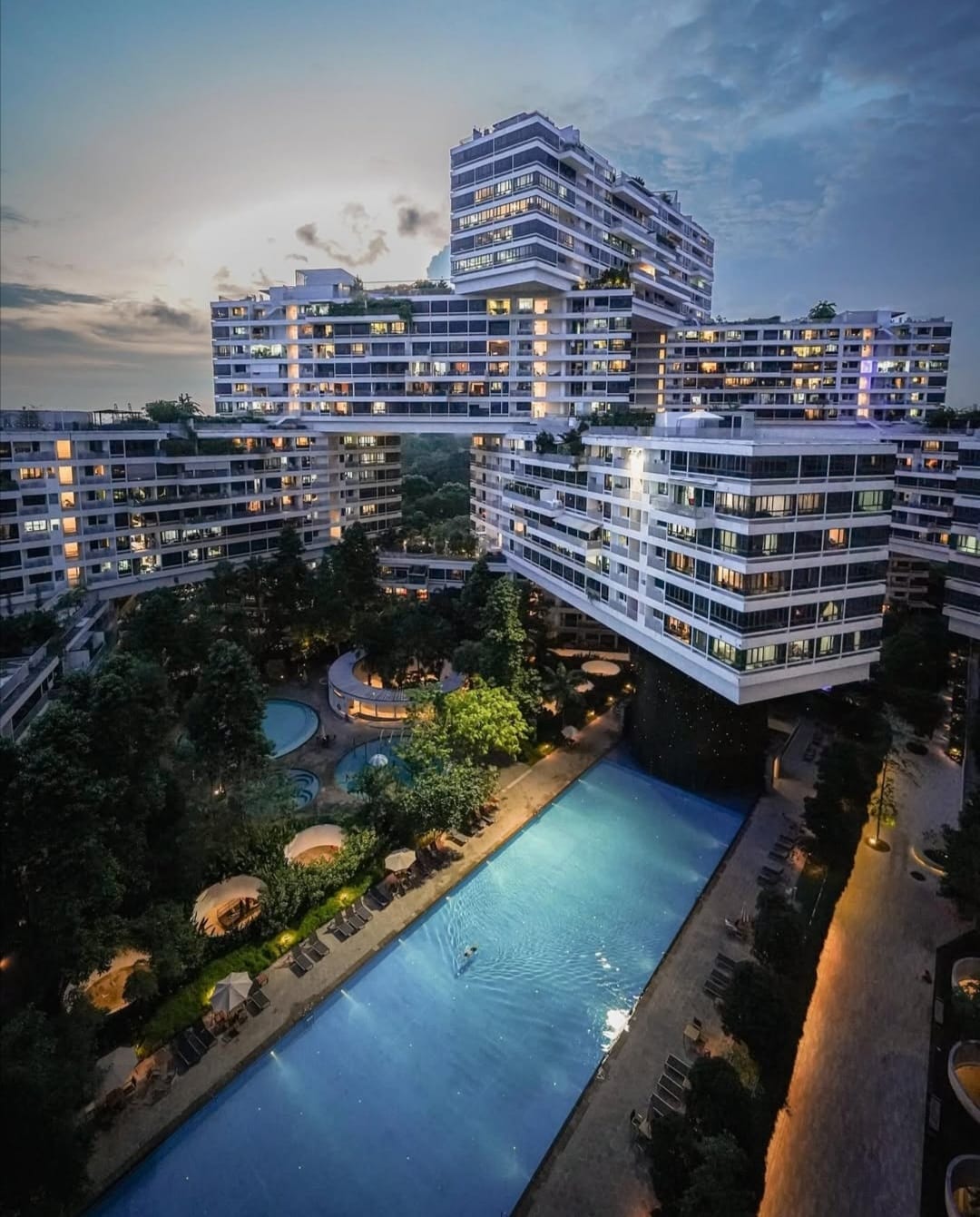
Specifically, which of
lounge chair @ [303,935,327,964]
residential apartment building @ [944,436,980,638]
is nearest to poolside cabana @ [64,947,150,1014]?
lounge chair @ [303,935,327,964]

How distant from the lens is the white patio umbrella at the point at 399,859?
29734 millimetres

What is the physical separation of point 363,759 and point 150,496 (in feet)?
99.5

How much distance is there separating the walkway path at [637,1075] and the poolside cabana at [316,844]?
1409 cm

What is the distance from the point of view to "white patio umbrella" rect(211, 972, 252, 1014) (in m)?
22.8

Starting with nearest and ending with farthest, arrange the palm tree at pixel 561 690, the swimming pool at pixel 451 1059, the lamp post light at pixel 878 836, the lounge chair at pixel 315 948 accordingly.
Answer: the swimming pool at pixel 451 1059, the lounge chair at pixel 315 948, the lamp post light at pixel 878 836, the palm tree at pixel 561 690

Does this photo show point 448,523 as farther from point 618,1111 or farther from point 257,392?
point 618,1111

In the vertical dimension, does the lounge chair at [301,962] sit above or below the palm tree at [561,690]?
below

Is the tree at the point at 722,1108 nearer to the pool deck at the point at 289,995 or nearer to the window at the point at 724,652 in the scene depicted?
the pool deck at the point at 289,995

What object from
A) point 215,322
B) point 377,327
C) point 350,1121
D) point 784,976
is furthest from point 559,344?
point 350,1121

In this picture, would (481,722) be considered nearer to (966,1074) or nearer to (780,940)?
(780,940)

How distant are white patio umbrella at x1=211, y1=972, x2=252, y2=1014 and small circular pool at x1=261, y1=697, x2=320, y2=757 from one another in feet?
63.5

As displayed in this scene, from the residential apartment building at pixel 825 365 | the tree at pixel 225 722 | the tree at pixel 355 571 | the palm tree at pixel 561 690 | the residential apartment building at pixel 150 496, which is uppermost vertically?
the residential apartment building at pixel 825 365

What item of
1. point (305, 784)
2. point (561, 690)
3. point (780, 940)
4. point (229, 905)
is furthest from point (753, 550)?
point (305, 784)

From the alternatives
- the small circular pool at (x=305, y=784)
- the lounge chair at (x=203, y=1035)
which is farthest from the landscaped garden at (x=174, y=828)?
the lounge chair at (x=203, y=1035)
